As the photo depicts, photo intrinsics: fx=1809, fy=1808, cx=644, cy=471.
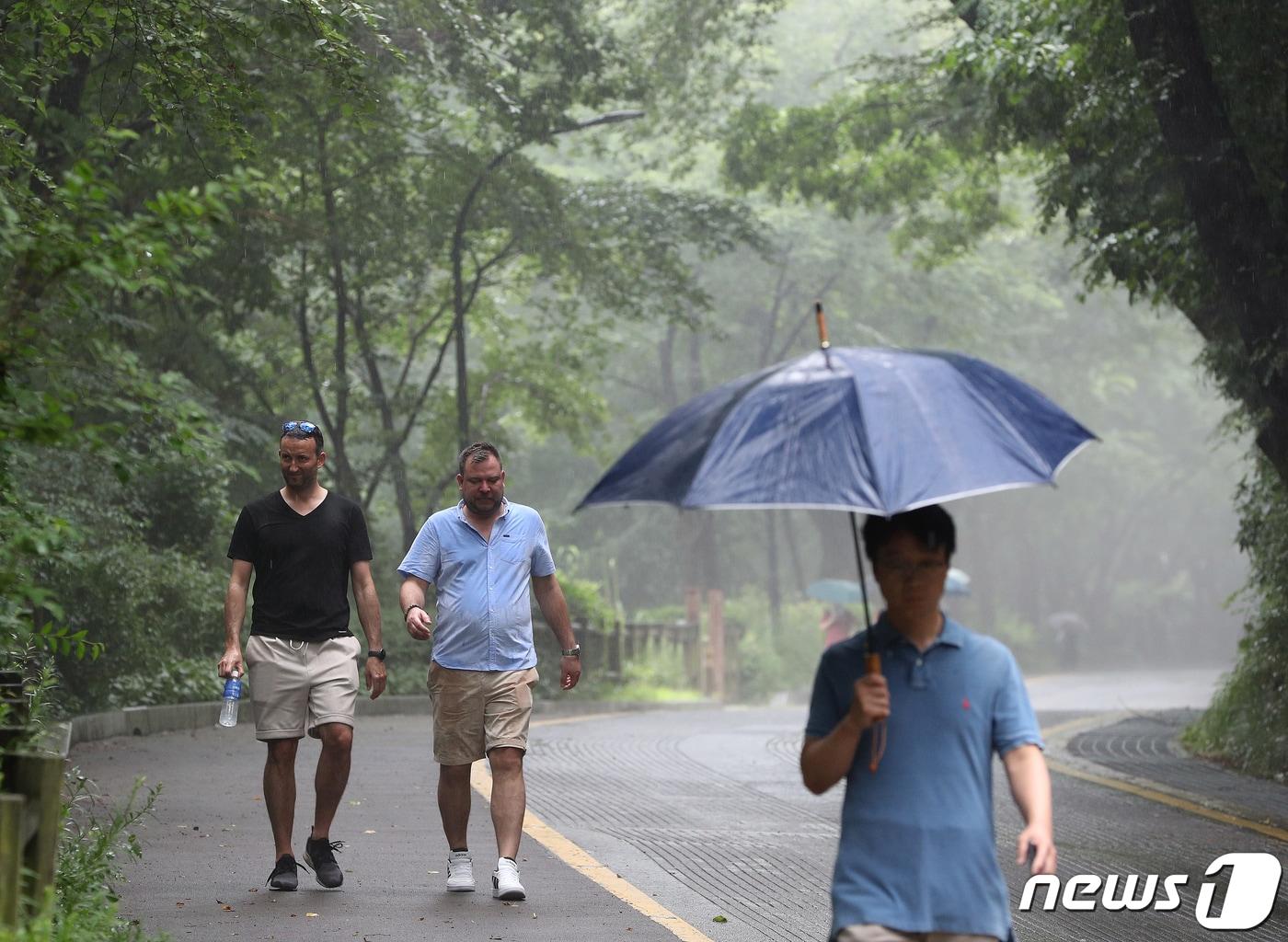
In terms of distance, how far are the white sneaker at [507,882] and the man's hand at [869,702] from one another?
4.00 meters

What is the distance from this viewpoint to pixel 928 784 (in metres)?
3.97

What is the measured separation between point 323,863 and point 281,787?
16.4 inches

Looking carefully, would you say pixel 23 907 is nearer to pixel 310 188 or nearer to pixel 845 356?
pixel 845 356

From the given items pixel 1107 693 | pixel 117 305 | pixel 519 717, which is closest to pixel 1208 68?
pixel 519 717

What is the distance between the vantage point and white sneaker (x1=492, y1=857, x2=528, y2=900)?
24.9 ft

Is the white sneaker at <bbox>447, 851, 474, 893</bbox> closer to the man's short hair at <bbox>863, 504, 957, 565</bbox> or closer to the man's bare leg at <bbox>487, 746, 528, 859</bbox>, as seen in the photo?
the man's bare leg at <bbox>487, 746, 528, 859</bbox>

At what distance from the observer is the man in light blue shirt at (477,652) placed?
25.2 feet

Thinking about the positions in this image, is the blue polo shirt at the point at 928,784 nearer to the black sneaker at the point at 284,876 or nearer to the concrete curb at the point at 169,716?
the black sneaker at the point at 284,876

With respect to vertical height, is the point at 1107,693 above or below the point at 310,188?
below

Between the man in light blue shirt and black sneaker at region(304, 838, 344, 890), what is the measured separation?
1.63 ft

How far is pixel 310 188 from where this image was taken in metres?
21.5

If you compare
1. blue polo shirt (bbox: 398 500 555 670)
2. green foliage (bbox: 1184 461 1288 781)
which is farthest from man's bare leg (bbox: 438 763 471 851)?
green foliage (bbox: 1184 461 1288 781)

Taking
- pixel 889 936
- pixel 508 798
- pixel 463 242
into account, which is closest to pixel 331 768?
pixel 508 798

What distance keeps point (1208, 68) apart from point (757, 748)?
7.52 metres
